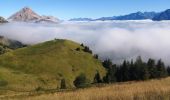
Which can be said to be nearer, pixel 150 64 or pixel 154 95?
pixel 154 95

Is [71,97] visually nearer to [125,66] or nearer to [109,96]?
[109,96]

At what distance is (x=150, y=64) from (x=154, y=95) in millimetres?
159839

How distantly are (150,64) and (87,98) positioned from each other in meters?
161

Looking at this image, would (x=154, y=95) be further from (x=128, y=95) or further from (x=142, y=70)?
(x=142, y=70)

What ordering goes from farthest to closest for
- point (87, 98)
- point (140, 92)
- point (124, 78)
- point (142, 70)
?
point (124, 78)
point (142, 70)
point (140, 92)
point (87, 98)

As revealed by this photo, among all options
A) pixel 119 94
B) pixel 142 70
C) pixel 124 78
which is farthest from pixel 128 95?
pixel 124 78

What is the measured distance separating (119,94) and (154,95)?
1.82m

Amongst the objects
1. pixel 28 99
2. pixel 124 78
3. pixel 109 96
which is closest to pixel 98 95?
pixel 109 96

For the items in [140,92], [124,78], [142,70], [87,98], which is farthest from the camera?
[124,78]

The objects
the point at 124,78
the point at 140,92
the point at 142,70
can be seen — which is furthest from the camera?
the point at 124,78

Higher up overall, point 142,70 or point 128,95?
point 128,95

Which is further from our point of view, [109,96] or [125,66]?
[125,66]

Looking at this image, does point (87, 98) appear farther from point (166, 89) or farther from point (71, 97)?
point (166, 89)

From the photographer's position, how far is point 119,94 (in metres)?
20.8
